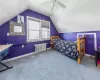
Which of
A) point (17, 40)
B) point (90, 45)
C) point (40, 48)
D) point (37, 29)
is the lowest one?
point (40, 48)

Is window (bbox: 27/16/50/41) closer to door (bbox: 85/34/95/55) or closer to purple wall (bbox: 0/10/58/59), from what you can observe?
purple wall (bbox: 0/10/58/59)

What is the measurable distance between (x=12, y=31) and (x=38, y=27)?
1593 mm

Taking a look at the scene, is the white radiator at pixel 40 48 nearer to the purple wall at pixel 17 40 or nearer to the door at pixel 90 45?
the purple wall at pixel 17 40

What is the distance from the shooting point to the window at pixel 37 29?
383cm

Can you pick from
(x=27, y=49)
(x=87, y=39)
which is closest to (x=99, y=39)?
(x=87, y=39)

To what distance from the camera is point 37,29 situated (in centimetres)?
423

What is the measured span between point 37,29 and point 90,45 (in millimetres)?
2996

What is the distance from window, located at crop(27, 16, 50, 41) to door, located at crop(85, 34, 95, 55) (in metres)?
2.42

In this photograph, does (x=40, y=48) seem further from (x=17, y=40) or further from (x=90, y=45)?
(x=90, y=45)

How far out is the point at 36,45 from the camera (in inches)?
157

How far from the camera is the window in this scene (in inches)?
151

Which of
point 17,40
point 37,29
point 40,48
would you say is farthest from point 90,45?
point 17,40

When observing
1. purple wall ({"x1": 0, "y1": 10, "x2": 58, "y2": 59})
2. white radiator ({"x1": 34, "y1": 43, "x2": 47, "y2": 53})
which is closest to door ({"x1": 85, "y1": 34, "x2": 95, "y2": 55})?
white radiator ({"x1": 34, "y1": 43, "x2": 47, "y2": 53})

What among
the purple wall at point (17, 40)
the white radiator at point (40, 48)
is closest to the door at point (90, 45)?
the white radiator at point (40, 48)
